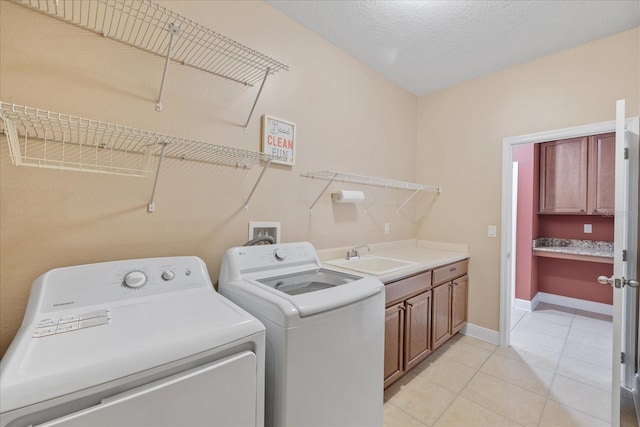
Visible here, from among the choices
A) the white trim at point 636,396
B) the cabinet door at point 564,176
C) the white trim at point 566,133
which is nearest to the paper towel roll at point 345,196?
the white trim at point 566,133

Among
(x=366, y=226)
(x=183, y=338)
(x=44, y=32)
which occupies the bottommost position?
(x=183, y=338)

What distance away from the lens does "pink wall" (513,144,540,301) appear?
12.0 feet

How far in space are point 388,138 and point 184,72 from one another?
202 centimetres

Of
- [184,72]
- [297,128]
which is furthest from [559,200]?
[184,72]

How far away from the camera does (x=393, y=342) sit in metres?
1.89

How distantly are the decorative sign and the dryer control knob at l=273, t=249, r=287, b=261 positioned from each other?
601 mm

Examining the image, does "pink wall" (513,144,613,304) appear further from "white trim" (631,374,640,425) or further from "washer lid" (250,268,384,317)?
"washer lid" (250,268,384,317)

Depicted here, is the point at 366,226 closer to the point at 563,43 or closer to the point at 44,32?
the point at 563,43

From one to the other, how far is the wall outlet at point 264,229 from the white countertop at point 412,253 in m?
A: 0.44

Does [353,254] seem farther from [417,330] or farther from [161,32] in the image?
[161,32]

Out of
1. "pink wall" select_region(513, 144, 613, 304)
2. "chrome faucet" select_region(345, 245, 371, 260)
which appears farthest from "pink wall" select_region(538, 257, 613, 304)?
"chrome faucet" select_region(345, 245, 371, 260)

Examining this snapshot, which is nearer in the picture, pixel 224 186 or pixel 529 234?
pixel 224 186

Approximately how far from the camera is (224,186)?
1682 mm

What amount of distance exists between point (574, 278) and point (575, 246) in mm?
433
